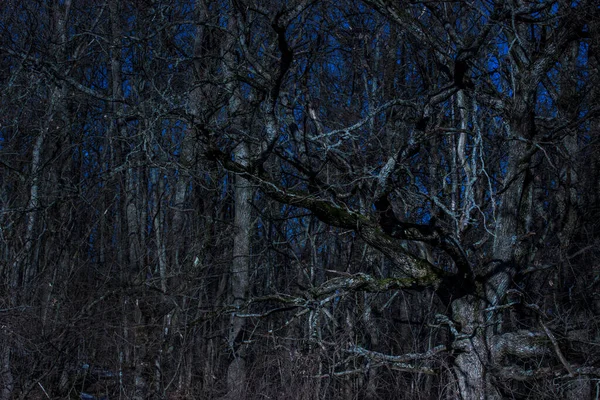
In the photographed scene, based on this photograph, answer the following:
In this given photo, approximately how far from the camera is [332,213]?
6.64m

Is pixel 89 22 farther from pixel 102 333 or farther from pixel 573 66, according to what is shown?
pixel 573 66

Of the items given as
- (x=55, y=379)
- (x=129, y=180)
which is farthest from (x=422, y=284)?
(x=129, y=180)

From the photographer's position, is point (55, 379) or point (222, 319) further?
point (222, 319)

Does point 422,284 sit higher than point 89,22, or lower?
lower

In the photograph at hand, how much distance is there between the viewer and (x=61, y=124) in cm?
1162

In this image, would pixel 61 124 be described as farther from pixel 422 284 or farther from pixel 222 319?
pixel 422 284

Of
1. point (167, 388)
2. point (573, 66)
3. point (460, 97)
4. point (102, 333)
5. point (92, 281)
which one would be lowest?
point (167, 388)

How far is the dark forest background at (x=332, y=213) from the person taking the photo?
6.51m

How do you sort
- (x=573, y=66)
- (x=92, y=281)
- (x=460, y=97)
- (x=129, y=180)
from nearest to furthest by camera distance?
(x=460, y=97) < (x=573, y=66) < (x=92, y=281) < (x=129, y=180)

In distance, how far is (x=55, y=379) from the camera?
835cm

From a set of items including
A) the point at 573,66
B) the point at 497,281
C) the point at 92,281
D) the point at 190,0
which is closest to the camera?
the point at 497,281

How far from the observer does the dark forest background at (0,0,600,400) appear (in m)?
6.51

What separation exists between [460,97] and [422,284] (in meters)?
2.00

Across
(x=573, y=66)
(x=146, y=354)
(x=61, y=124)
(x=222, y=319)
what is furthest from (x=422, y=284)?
(x=61, y=124)
